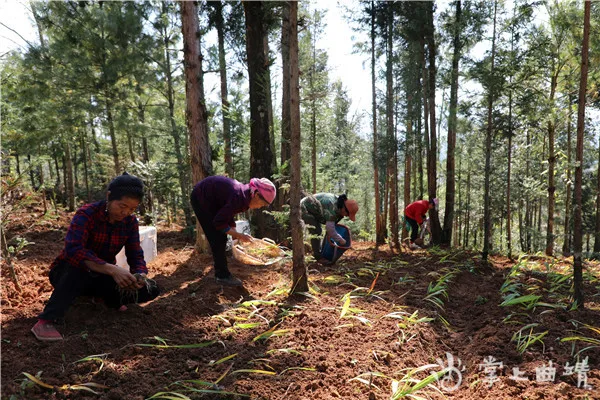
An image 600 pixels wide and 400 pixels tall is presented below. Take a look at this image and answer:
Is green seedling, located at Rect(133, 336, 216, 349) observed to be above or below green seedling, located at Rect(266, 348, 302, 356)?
above

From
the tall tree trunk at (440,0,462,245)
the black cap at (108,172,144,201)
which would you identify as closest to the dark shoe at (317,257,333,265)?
the black cap at (108,172,144,201)

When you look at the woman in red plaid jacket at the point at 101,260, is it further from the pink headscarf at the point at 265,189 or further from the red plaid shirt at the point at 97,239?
the pink headscarf at the point at 265,189

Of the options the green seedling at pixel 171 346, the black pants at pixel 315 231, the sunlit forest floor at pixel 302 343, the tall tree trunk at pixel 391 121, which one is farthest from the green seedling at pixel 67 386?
the tall tree trunk at pixel 391 121

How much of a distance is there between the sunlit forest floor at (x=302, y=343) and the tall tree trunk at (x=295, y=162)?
10.2 inches

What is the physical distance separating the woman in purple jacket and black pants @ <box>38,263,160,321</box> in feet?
3.05

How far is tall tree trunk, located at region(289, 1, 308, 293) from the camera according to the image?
3182 mm

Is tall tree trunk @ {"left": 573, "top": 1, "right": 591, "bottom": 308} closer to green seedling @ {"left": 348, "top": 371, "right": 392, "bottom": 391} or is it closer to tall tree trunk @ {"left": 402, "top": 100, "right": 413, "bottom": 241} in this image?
green seedling @ {"left": 348, "top": 371, "right": 392, "bottom": 391}

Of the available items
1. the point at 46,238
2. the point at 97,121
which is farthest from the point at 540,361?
the point at 97,121

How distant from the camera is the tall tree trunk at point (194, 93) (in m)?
4.92

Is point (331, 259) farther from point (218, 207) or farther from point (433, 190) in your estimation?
point (433, 190)

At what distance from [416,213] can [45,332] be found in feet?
25.2

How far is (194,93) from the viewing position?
4973mm

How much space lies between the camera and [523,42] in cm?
717

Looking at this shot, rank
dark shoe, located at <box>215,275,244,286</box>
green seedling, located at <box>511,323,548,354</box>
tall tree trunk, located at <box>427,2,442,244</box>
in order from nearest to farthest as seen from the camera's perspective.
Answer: green seedling, located at <box>511,323,548,354</box>
dark shoe, located at <box>215,275,244,286</box>
tall tree trunk, located at <box>427,2,442,244</box>
